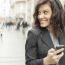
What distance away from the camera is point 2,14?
120 inches

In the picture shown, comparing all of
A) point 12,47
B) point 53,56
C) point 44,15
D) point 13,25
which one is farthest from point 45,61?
point 12,47

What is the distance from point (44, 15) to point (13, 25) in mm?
1968

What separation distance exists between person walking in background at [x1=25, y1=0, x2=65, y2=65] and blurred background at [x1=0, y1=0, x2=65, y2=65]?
187cm

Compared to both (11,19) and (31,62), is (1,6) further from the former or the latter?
(31,62)

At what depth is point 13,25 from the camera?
300cm

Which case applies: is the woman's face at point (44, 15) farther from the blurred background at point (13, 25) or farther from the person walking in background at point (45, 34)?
the blurred background at point (13, 25)

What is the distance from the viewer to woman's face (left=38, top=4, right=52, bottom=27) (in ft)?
3.41

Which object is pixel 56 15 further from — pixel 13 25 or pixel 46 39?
pixel 13 25

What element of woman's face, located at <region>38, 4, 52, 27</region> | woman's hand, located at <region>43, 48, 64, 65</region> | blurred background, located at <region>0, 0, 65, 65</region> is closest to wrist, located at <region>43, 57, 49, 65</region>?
woman's hand, located at <region>43, 48, 64, 65</region>

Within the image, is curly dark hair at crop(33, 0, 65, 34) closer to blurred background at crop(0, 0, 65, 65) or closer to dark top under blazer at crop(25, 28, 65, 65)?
dark top under blazer at crop(25, 28, 65, 65)

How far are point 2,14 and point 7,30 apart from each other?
19cm

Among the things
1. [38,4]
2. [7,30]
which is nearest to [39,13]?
[38,4]

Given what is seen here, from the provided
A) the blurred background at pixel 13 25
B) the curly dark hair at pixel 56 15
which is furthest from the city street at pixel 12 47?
the curly dark hair at pixel 56 15

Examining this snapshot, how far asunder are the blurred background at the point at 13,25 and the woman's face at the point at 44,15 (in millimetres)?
1893
